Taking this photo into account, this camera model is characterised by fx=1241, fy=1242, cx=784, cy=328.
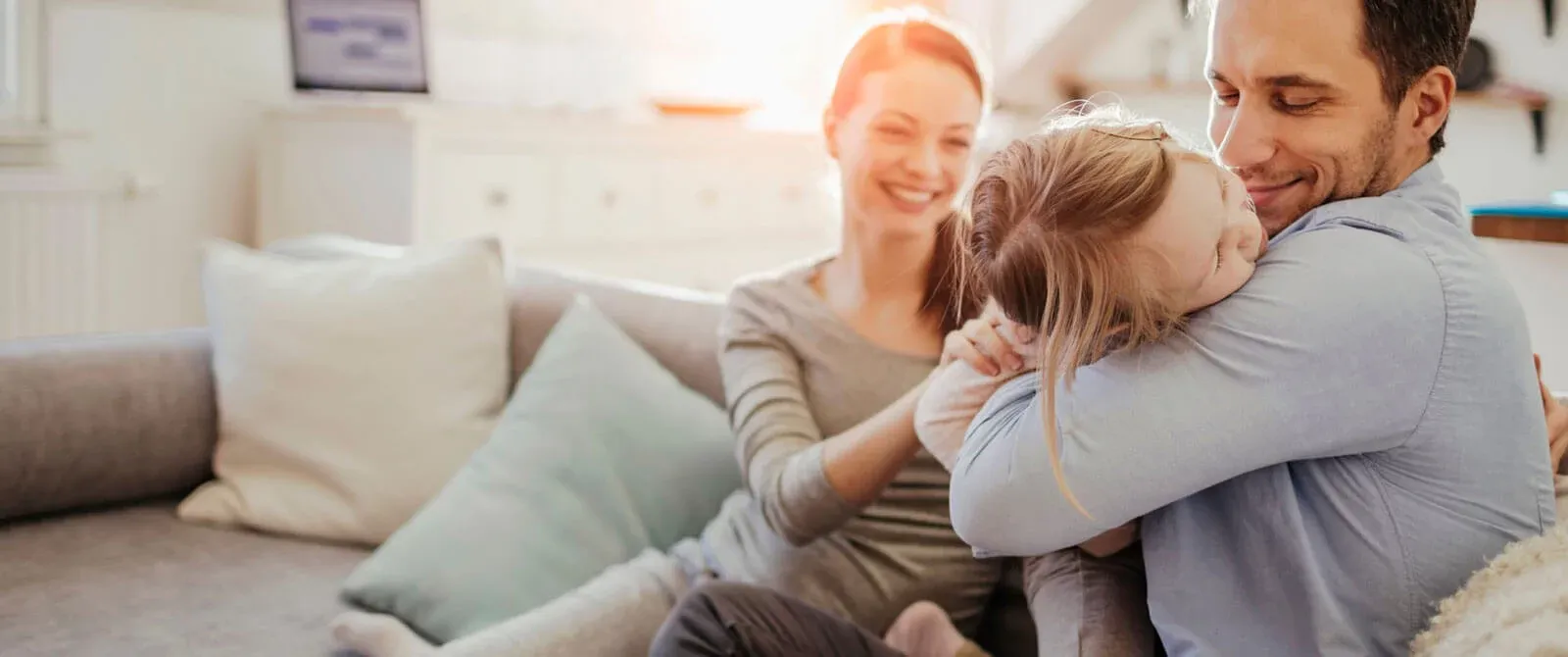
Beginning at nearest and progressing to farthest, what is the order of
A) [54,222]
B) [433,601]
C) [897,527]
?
[897,527]
[433,601]
[54,222]

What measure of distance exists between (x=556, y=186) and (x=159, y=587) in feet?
5.64

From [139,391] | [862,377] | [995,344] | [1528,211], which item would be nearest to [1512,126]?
[1528,211]

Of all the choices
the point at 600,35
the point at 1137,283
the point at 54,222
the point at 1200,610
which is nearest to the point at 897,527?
the point at 1200,610

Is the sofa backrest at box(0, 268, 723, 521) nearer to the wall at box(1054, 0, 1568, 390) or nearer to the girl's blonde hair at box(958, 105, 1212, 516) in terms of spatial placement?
the girl's blonde hair at box(958, 105, 1212, 516)

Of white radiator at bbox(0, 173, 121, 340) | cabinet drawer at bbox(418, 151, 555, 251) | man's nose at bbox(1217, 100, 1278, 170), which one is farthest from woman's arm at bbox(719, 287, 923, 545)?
white radiator at bbox(0, 173, 121, 340)

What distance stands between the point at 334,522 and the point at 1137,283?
4.37ft

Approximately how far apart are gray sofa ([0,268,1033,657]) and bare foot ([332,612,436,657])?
5 centimetres

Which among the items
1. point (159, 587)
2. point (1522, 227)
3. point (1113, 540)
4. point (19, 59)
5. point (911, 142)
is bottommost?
point (159, 587)

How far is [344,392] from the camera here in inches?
70.0

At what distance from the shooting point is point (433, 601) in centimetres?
145

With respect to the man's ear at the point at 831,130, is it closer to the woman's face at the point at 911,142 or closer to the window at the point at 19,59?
the woman's face at the point at 911,142

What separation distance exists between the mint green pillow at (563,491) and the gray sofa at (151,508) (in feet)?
0.32

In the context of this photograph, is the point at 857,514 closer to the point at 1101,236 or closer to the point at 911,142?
the point at 911,142

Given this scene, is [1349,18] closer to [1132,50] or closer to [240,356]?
[240,356]
